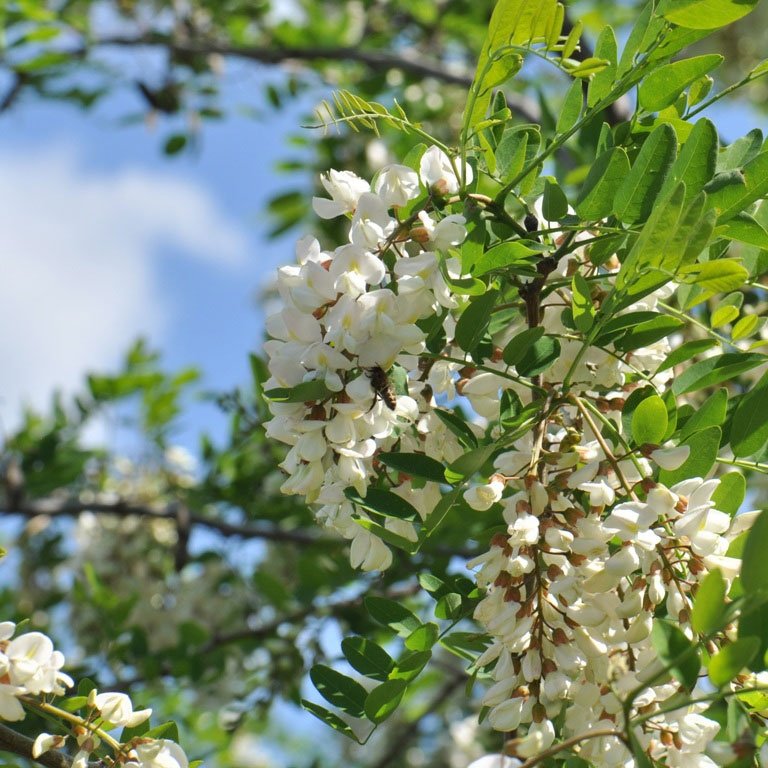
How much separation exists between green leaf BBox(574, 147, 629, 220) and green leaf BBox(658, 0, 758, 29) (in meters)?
0.15

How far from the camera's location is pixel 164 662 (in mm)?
2223

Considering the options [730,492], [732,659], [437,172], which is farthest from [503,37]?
[732,659]

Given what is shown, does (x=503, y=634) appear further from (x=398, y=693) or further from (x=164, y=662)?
(x=164, y=662)

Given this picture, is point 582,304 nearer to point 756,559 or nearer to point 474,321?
point 474,321

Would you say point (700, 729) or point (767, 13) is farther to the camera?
point (767, 13)

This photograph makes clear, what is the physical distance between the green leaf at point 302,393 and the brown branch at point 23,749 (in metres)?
0.39

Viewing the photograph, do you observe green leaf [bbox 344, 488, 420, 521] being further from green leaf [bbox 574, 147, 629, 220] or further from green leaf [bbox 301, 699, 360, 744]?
green leaf [bbox 574, 147, 629, 220]

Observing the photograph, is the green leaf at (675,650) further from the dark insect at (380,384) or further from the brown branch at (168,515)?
the brown branch at (168,515)

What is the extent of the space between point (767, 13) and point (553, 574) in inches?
149

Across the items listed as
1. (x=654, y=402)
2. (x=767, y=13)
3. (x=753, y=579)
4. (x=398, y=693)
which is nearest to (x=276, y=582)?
(x=398, y=693)

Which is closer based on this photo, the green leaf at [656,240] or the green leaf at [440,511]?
the green leaf at [656,240]

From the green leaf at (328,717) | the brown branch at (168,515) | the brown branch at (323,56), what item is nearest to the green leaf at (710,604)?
the green leaf at (328,717)

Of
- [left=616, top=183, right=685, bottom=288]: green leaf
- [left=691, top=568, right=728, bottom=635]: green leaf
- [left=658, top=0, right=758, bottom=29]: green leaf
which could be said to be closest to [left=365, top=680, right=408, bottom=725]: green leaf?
[left=691, top=568, right=728, bottom=635]: green leaf

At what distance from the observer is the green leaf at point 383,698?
976 mm
